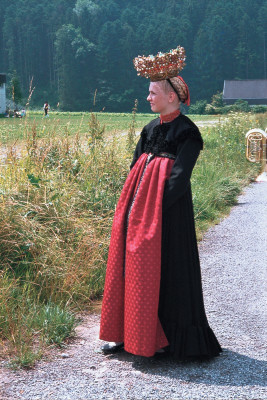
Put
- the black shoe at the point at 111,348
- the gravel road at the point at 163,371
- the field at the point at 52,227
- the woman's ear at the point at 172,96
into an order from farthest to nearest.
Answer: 1. the field at the point at 52,227
2. the black shoe at the point at 111,348
3. the woman's ear at the point at 172,96
4. the gravel road at the point at 163,371

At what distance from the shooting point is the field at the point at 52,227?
4.32m

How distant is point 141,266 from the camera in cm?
364

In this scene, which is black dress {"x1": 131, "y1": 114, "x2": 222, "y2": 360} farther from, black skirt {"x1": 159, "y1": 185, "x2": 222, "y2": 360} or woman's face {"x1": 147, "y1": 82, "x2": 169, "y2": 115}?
woman's face {"x1": 147, "y1": 82, "x2": 169, "y2": 115}

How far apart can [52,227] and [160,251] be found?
202cm

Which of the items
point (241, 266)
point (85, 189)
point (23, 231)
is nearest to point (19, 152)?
point (85, 189)

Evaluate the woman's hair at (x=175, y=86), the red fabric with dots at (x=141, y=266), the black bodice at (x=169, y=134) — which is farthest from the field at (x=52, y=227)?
the woman's hair at (x=175, y=86)

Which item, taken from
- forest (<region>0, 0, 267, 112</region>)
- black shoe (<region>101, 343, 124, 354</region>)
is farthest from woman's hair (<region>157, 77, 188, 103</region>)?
forest (<region>0, 0, 267, 112</region>)

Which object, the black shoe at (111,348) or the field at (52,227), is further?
the field at (52,227)

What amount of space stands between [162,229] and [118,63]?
92.0m

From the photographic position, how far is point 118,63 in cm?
9338

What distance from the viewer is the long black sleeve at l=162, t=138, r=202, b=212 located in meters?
3.59

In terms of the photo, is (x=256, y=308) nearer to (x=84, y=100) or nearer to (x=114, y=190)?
(x=114, y=190)

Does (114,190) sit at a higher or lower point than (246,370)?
higher

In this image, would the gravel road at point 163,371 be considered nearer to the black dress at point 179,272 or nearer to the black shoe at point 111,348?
the black shoe at point 111,348
